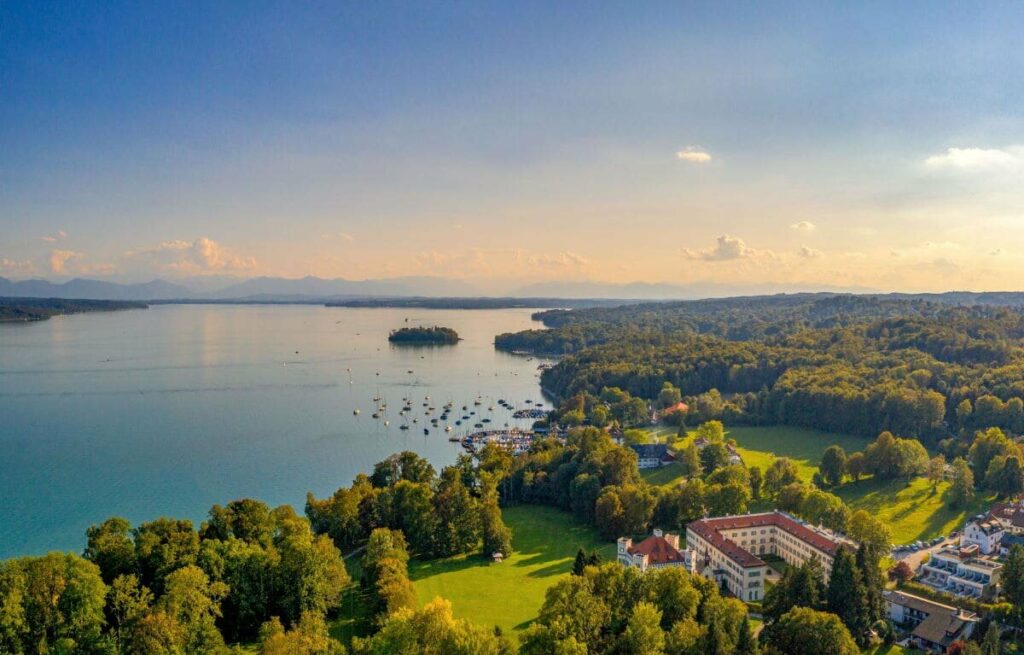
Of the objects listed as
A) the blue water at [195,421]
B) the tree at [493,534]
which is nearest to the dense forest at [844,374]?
the blue water at [195,421]

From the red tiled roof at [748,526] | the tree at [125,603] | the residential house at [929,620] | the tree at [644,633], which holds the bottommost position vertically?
the residential house at [929,620]

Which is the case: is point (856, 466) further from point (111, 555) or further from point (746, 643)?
point (111, 555)

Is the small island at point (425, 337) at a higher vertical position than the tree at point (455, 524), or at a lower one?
higher

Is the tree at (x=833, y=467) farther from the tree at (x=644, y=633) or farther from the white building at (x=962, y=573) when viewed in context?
the tree at (x=644, y=633)

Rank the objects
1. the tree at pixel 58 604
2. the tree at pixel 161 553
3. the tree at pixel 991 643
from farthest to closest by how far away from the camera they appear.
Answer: the tree at pixel 161 553 → the tree at pixel 58 604 → the tree at pixel 991 643

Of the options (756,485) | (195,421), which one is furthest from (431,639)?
(195,421)
